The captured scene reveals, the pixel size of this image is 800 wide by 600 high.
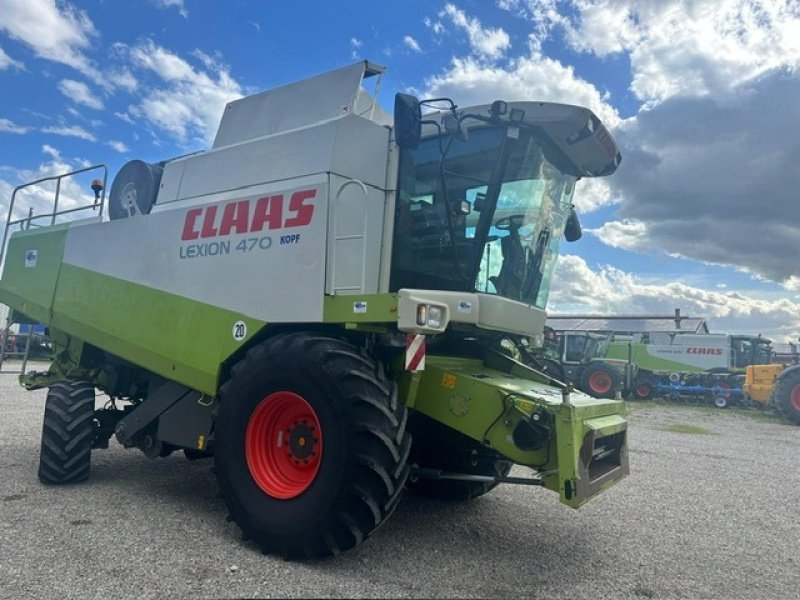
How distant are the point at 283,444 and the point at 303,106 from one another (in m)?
3.07

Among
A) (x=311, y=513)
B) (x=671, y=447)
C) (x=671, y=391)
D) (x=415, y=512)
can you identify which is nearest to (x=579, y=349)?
(x=671, y=391)

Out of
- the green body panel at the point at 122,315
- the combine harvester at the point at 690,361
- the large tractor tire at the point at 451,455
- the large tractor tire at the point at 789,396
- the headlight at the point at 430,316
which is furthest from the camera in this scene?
the combine harvester at the point at 690,361

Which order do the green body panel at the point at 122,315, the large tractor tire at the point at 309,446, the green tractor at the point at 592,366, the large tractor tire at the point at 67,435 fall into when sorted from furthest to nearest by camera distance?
1. the green tractor at the point at 592,366
2. the large tractor tire at the point at 67,435
3. the green body panel at the point at 122,315
4. the large tractor tire at the point at 309,446

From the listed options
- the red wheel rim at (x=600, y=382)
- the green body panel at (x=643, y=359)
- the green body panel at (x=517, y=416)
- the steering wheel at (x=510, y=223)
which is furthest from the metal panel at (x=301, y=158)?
the green body panel at (x=643, y=359)

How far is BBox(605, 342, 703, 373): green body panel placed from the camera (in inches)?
912

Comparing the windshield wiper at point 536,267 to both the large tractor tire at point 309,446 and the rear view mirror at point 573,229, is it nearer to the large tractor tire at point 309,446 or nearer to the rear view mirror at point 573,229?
the rear view mirror at point 573,229

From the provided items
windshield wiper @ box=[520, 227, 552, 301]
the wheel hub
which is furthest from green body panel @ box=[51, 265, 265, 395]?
windshield wiper @ box=[520, 227, 552, 301]

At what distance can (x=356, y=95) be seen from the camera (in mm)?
5215

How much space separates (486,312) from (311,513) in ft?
6.23

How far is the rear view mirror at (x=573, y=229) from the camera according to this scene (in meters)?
5.79

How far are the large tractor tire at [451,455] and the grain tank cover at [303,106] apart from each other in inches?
108

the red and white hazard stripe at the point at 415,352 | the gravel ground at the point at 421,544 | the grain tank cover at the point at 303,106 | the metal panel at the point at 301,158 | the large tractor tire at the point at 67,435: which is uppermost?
the grain tank cover at the point at 303,106

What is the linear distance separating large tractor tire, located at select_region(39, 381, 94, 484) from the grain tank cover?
9.29ft

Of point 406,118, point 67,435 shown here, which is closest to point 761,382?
point 406,118
